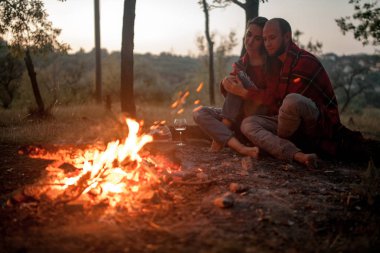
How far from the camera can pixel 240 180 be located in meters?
3.42

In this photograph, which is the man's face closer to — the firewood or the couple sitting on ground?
the couple sitting on ground

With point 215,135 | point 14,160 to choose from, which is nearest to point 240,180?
point 215,135

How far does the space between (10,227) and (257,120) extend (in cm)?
327

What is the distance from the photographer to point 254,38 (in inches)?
185

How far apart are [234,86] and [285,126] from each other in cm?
95

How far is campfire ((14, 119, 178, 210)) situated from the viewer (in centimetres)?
279

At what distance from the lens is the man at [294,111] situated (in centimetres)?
411

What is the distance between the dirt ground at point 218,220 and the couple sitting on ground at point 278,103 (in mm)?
837

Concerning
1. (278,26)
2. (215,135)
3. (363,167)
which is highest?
(278,26)

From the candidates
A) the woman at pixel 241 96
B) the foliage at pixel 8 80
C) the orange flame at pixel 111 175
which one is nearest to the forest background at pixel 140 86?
the foliage at pixel 8 80

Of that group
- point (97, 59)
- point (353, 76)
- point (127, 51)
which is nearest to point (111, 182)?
point (127, 51)

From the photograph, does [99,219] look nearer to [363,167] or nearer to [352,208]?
[352,208]

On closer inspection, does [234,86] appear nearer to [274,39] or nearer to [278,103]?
[278,103]

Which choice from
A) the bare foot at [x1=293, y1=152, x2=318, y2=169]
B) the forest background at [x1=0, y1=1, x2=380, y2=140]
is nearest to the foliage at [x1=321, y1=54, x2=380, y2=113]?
the forest background at [x1=0, y1=1, x2=380, y2=140]
